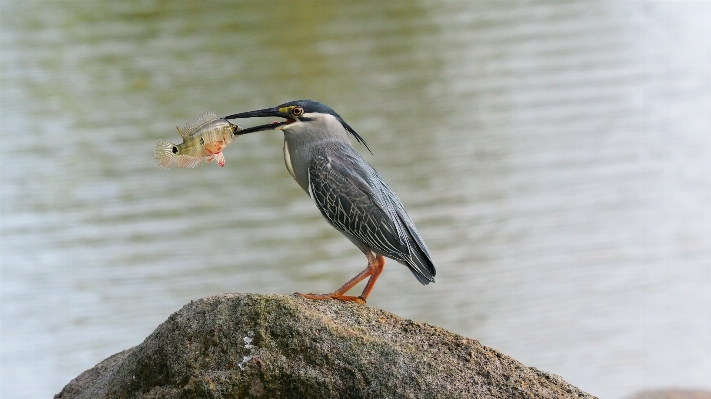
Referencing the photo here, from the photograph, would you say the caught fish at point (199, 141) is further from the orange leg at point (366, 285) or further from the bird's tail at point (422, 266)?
the bird's tail at point (422, 266)

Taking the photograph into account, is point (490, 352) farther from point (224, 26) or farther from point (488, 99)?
point (224, 26)

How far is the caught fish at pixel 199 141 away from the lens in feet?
18.2

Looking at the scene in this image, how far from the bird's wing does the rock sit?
908 mm

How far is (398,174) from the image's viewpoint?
12.4 m

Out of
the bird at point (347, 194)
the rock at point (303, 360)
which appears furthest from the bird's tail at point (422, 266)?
the rock at point (303, 360)

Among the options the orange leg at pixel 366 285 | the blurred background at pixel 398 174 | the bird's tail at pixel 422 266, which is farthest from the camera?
the blurred background at pixel 398 174

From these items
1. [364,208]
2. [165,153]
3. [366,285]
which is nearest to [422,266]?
[366,285]

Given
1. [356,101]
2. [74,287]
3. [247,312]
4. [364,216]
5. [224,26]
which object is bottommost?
[247,312]

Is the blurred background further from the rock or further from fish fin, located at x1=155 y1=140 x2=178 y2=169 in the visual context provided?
the rock

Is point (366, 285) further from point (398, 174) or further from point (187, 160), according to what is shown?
point (398, 174)

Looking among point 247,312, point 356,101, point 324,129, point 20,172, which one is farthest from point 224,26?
point 247,312

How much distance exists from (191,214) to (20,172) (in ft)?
10.1

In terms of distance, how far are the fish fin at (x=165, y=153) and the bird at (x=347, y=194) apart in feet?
1.54

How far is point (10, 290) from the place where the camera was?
1140cm
